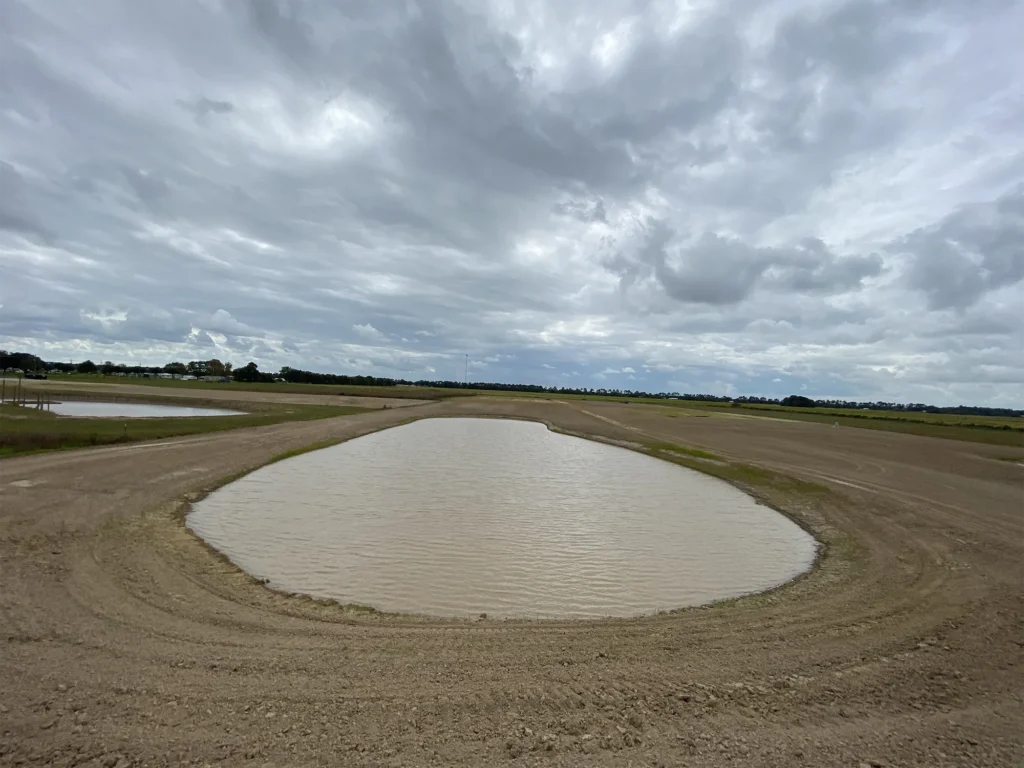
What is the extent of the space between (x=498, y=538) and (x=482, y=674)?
24.2 feet

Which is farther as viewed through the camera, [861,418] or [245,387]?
[245,387]

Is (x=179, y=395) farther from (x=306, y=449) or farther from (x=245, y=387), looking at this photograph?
(x=306, y=449)

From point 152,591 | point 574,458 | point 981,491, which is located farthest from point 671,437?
point 152,591

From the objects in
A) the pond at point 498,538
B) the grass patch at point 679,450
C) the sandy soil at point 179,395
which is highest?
the sandy soil at point 179,395

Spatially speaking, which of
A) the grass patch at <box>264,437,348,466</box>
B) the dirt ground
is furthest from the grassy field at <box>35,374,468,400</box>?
the dirt ground

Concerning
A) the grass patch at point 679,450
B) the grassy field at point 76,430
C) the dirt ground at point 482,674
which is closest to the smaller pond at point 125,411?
the grassy field at point 76,430

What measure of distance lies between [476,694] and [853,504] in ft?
58.9

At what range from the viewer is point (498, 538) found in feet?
44.7

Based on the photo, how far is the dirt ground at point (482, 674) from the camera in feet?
15.9

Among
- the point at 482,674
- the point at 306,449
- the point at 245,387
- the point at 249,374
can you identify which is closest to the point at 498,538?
the point at 482,674

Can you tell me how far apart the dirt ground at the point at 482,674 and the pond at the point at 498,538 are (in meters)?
1.05

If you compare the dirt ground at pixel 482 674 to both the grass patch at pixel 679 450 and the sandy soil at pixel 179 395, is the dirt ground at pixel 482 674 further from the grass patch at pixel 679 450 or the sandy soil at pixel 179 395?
the sandy soil at pixel 179 395

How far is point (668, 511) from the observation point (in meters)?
17.9

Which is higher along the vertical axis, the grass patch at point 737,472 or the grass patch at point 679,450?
the grass patch at point 679,450
